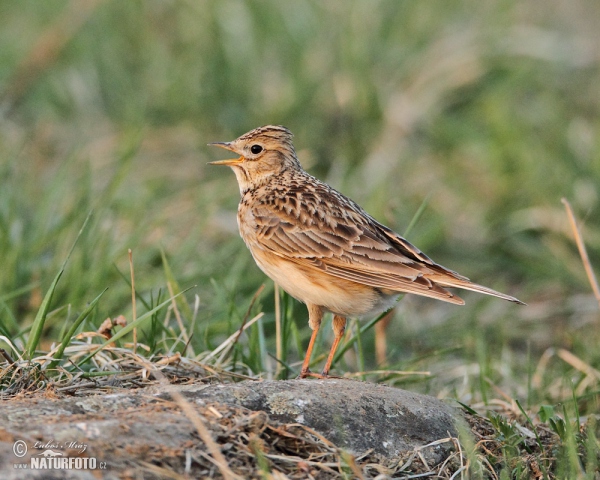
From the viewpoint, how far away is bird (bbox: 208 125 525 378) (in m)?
5.09

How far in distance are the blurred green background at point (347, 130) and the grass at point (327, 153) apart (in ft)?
0.08

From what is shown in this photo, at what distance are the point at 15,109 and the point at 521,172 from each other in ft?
17.5

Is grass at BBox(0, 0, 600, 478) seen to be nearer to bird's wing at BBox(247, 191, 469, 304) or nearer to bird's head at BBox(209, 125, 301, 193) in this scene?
bird's wing at BBox(247, 191, 469, 304)

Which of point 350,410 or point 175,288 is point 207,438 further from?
point 175,288

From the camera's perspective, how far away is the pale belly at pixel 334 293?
17.0 ft

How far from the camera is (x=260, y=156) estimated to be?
6.25 metres

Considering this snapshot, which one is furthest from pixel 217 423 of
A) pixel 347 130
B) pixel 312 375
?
pixel 347 130

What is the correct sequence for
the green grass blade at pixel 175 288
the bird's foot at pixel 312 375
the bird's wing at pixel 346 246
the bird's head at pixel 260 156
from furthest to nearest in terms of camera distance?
the bird's head at pixel 260 156, the green grass blade at pixel 175 288, the bird's wing at pixel 346 246, the bird's foot at pixel 312 375

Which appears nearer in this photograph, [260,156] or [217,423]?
[217,423]

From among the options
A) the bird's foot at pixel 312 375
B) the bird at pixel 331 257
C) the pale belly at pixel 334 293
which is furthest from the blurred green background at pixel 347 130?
the bird's foot at pixel 312 375

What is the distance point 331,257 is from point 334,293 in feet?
0.72

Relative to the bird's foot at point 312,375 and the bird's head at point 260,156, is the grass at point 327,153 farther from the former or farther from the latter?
the bird's head at point 260,156

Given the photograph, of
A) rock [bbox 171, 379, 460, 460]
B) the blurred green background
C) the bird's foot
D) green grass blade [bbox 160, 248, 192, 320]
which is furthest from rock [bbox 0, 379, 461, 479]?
the blurred green background

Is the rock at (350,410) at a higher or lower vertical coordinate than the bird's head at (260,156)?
lower
